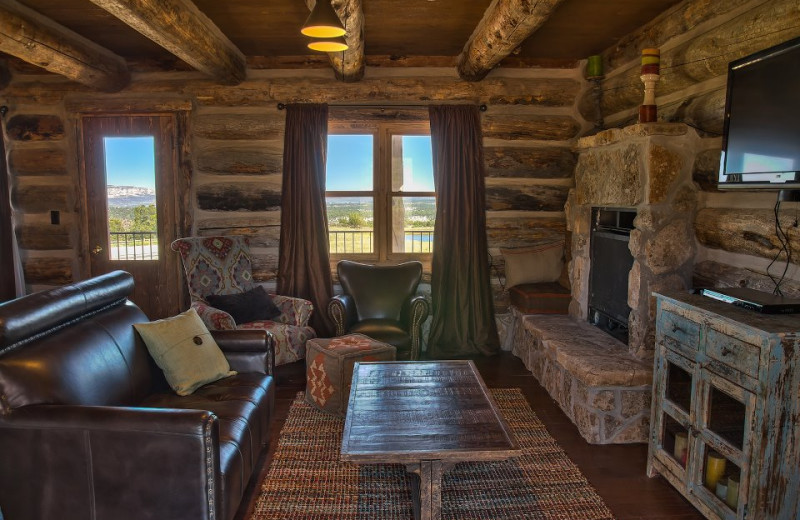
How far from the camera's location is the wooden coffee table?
2.19m

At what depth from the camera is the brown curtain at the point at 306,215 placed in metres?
4.95

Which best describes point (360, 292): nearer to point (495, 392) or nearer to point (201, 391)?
point (495, 392)

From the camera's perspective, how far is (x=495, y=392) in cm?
411

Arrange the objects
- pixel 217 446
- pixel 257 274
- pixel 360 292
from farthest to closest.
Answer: pixel 257 274
pixel 360 292
pixel 217 446

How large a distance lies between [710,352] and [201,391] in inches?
96.2

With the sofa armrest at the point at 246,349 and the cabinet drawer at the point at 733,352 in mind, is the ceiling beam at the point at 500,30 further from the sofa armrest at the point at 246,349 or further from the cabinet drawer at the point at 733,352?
the sofa armrest at the point at 246,349

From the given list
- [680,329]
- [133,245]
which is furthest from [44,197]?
[680,329]

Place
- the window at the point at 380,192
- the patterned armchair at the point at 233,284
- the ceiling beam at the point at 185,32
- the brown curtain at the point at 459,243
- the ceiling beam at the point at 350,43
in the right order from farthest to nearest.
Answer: the window at the point at 380,192 < the brown curtain at the point at 459,243 < the patterned armchair at the point at 233,284 < the ceiling beam at the point at 350,43 < the ceiling beam at the point at 185,32

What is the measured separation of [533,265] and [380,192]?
5.26 feet

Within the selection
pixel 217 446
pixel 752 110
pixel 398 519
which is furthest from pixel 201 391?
pixel 752 110

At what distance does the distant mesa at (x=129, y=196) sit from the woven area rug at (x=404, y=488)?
2.93 meters

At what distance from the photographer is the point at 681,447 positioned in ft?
8.73

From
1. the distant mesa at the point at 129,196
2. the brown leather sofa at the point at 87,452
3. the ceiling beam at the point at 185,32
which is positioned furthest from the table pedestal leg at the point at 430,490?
the distant mesa at the point at 129,196

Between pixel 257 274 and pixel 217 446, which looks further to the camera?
pixel 257 274
